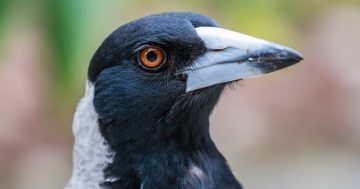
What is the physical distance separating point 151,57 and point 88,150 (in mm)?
399

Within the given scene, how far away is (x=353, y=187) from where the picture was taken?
6266 millimetres

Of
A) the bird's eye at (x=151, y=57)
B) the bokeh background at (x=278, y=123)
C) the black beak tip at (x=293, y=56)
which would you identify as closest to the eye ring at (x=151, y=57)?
the bird's eye at (x=151, y=57)

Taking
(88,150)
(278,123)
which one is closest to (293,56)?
(88,150)

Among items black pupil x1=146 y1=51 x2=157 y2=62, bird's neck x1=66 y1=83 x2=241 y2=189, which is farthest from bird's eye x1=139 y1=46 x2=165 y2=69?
bird's neck x1=66 y1=83 x2=241 y2=189

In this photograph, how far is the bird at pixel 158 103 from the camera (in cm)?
296

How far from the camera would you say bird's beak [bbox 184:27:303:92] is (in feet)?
9.25

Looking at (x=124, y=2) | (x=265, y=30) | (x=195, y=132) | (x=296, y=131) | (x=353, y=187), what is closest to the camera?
(x=124, y=2)

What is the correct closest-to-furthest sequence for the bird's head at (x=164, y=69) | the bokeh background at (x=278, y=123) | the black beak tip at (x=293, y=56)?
the black beak tip at (x=293, y=56), the bird's head at (x=164, y=69), the bokeh background at (x=278, y=123)

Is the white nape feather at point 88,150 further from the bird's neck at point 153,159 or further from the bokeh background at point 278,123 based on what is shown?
the bokeh background at point 278,123

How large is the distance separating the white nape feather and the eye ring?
10.6 inches

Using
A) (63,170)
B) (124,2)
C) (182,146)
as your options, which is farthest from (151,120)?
Result: (63,170)

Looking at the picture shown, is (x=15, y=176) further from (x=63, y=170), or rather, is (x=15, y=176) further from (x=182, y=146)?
(x=182, y=146)

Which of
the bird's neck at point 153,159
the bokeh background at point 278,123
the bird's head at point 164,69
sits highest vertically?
the bird's head at point 164,69

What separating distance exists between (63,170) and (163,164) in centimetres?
355
